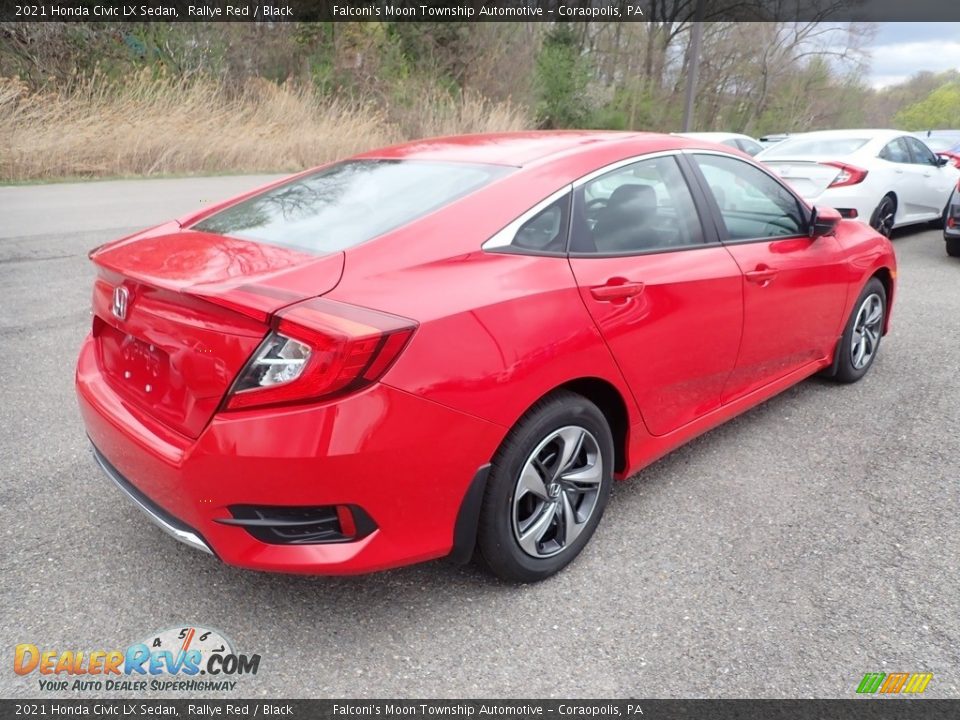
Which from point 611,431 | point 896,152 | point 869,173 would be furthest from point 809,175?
point 611,431

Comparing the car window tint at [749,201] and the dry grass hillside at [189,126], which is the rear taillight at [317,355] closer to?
the car window tint at [749,201]

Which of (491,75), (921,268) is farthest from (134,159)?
(491,75)

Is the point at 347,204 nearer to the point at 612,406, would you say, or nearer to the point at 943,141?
the point at 612,406

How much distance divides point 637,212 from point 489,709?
72.9 inches

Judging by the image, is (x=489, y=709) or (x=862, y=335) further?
(x=862, y=335)

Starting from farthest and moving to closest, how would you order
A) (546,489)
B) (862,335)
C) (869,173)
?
1. (869,173)
2. (862,335)
3. (546,489)

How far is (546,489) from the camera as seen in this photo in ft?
8.02

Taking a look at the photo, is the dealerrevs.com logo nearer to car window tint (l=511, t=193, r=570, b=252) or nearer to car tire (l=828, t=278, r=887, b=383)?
car window tint (l=511, t=193, r=570, b=252)

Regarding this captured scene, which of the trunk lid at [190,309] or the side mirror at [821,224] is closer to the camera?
the trunk lid at [190,309]

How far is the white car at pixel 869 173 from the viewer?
8.09 m

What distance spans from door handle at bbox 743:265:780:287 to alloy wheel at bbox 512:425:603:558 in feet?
3.79

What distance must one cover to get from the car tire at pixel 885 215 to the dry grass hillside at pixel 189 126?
36.7 feet

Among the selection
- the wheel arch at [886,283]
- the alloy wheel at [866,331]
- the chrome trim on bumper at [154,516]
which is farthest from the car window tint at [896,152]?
the chrome trim on bumper at [154,516]

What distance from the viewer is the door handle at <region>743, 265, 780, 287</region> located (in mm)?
3148
